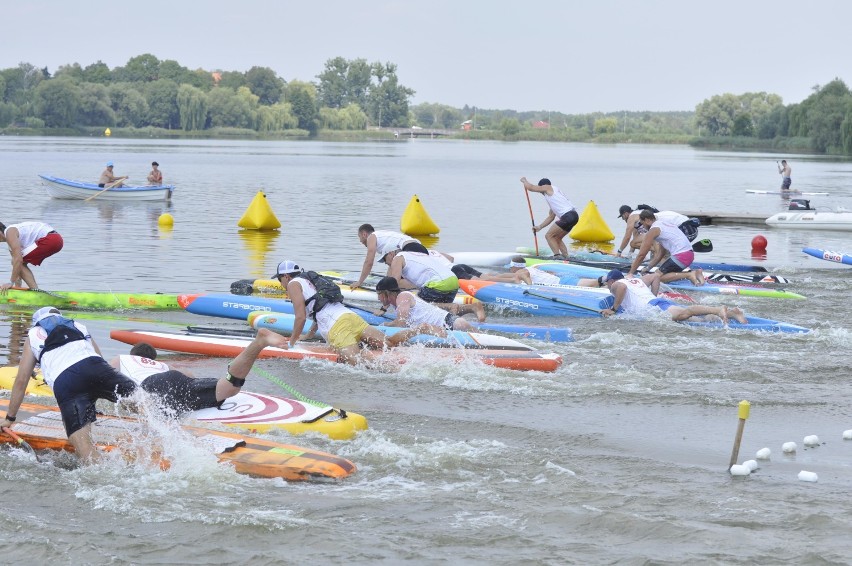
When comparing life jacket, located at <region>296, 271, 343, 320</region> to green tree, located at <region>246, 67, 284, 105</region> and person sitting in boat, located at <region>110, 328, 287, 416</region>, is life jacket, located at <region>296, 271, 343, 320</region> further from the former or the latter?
green tree, located at <region>246, 67, 284, 105</region>

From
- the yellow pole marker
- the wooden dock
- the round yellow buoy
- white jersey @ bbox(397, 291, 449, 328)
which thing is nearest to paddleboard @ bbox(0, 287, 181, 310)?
white jersey @ bbox(397, 291, 449, 328)

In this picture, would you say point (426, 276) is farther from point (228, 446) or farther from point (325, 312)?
point (228, 446)

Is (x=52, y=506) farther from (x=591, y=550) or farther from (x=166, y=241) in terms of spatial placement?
(x=166, y=241)

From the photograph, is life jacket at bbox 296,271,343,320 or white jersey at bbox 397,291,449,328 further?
white jersey at bbox 397,291,449,328

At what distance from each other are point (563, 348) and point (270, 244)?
14.6 metres

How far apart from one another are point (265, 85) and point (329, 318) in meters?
179

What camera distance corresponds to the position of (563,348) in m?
14.6

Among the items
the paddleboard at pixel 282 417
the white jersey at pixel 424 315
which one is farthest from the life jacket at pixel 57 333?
the white jersey at pixel 424 315

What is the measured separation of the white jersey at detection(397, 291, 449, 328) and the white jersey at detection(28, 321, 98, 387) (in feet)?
17.7

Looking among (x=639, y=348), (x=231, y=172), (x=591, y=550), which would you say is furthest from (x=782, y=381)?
(x=231, y=172)

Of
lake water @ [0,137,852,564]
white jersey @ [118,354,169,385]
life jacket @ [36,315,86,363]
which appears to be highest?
life jacket @ [36,315,86,363]

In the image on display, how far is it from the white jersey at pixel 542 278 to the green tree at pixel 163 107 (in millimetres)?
135692

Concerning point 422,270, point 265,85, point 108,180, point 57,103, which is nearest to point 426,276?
point 422,270

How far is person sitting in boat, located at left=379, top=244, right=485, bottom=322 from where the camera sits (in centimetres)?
1538
